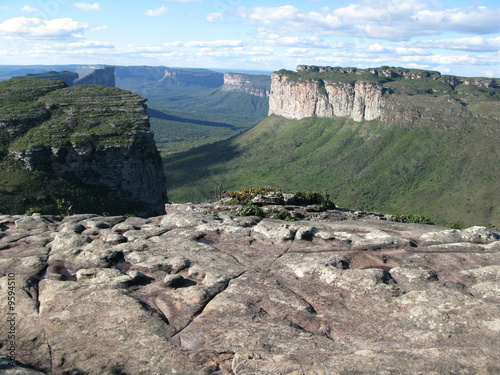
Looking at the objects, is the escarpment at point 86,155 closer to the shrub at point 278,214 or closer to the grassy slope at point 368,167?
the shrub at point 278,214

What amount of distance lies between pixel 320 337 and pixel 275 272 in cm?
466

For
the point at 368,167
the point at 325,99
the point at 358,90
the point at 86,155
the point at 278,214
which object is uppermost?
the point at 358,90

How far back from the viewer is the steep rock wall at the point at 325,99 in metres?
139

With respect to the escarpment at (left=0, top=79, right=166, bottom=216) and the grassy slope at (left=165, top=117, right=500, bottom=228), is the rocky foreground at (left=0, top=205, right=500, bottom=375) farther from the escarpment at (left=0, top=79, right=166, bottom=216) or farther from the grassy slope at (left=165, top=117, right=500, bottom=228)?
the grassy slope at (left=165, top=117, right=500, bottom=228)

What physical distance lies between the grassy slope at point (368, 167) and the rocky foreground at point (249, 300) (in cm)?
6317

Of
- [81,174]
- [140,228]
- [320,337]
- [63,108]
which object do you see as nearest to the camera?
[320,337]

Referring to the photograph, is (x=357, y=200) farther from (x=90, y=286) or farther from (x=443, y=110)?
(x=90, y=286)

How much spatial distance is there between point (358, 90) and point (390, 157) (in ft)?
115

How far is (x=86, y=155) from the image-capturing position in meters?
54.9

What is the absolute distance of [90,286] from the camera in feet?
52.9

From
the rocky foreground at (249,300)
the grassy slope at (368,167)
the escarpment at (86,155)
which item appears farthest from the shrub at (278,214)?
the grassy slope at (368,167)

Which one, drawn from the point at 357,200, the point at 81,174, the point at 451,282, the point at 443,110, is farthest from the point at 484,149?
the point at 451,282

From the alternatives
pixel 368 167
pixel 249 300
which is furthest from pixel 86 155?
pixel 368 167

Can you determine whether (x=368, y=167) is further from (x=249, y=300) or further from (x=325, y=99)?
(x=249, y=300)
